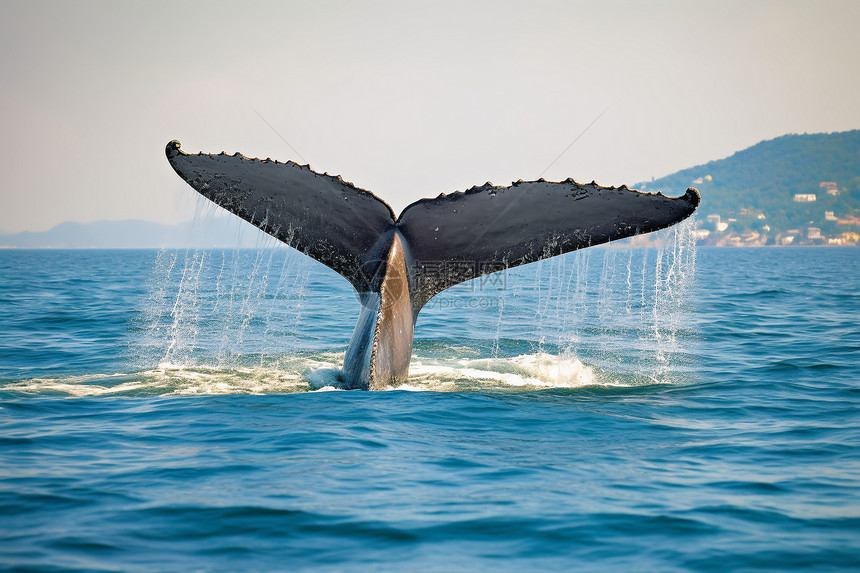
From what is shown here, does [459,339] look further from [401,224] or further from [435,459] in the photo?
[435,459]

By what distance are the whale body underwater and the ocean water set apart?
1.00 meters

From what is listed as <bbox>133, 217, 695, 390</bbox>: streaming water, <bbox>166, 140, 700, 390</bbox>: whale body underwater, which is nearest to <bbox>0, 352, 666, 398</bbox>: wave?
<bbox>133, 217, 695, 390</bbox>: streaming water

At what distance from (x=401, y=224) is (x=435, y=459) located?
2515 millimetres

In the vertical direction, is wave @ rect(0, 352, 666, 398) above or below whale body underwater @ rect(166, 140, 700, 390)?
below

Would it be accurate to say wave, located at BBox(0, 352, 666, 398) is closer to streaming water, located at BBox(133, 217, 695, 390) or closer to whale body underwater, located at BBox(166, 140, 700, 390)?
streaming water, located at BBox(133, 217, 695, 390)

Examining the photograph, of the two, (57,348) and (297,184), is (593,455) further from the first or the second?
(57,348)

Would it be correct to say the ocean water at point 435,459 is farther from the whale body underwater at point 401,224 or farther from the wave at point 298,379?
the whale body underwater at point 401,224

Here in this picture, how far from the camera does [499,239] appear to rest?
285 inches

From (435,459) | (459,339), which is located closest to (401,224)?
(435,459)

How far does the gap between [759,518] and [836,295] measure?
72.8 feet

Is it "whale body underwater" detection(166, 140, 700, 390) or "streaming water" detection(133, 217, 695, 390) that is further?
"streaming water" detection(133, 217, 695, 390)

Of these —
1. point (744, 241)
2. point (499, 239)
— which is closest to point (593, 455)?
point (499, 239)

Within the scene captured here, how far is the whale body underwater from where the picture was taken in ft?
22.0

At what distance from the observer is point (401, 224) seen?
7.53 metres
